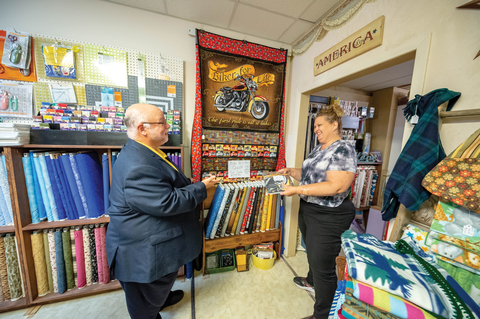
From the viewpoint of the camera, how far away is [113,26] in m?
1.65

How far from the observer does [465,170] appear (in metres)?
0.68

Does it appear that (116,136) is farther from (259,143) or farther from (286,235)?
(286,235)

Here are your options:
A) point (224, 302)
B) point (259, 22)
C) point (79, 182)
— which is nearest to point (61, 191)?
point (79, 182)

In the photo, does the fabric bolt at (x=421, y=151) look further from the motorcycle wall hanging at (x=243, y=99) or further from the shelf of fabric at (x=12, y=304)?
the shelf of fabric at (x=12, y=304)

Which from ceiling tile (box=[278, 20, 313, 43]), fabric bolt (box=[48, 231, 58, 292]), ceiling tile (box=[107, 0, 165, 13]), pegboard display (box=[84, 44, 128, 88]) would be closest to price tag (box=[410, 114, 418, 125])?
ceiling tile (box=[278, 20, 313, 43])

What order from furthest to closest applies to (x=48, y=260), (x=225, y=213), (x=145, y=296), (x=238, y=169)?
(x=238, y=169)
(x=225, y=213)
(x=48, y=260)
(x=145, y=296)

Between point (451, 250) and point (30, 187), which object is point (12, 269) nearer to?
point (30, 187)

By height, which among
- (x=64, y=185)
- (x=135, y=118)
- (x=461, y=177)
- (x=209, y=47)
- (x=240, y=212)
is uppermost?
(x=209, y=47)

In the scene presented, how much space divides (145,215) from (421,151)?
1.69 m

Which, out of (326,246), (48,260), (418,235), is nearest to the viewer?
(418,235)

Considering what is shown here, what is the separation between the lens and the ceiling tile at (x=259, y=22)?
1.64 m

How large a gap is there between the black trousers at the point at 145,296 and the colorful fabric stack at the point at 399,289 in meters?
1.15

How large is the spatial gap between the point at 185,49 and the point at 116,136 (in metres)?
1.27

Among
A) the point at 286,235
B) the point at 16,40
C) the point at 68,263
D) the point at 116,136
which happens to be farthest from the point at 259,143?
the point at 16,40
